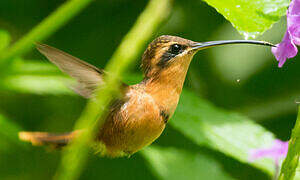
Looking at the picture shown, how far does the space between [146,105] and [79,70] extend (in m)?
0.30

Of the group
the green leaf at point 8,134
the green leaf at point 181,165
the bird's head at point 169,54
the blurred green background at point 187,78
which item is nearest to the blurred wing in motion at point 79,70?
the bird's head at point 169,54

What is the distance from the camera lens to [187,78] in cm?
266

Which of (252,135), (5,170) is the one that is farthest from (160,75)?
(5,170)

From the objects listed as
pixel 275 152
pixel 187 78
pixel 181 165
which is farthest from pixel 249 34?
pixel 187 78

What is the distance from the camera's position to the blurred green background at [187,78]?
2.42 meters

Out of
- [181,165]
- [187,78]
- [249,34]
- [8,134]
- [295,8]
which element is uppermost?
[295,8]

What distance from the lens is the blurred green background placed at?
2420mm

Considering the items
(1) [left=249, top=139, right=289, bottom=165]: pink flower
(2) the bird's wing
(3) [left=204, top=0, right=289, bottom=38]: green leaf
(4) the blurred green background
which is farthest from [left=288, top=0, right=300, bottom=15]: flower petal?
(4) the blurred green background

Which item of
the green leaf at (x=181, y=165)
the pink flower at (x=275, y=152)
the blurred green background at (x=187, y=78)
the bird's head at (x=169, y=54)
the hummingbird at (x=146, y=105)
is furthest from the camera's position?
the blurred green background at (x=187, y=78)

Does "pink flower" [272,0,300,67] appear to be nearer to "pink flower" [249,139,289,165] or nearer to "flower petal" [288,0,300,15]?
"flower petal" [288,0,300,15]

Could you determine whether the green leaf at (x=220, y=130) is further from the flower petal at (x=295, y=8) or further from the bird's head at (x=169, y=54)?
the flower petal at (x=295, y=8)

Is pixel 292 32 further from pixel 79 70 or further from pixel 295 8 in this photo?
pixel 79 70

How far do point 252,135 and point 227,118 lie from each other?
141 mm

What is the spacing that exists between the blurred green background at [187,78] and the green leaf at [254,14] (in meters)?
1.62
